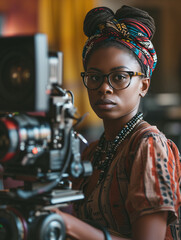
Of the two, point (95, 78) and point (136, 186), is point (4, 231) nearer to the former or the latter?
point (136, 186)

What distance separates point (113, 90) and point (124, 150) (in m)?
0.22

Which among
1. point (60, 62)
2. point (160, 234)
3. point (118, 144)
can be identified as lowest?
point (160, 234)

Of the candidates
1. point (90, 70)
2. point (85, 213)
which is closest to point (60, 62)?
point (90, 70)

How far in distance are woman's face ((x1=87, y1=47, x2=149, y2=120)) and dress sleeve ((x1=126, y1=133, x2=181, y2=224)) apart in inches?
7.2

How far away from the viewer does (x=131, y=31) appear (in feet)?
4.95

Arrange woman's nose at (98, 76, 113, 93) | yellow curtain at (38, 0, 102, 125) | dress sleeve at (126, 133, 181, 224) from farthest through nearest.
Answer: yellow curtain at (38, 0, 102, 125)
woman's nose at (98, 76, 113, 93)
dress sleeve at (126, 133, 181, 224)

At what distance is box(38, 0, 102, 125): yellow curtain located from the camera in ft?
14.4

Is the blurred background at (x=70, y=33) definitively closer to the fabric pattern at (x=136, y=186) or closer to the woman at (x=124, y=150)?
the woman at (x=124, y=150)

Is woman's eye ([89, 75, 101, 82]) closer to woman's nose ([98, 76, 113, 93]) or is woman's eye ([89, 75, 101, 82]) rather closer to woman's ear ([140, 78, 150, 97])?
woman's nose ([98, 76, 113, 93])

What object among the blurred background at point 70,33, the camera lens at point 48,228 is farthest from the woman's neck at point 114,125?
the blurred background at point 70,33

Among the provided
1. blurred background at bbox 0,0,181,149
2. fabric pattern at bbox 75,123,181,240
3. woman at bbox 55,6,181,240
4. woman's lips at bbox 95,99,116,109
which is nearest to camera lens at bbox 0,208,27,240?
woman at bbox 55,6,181,240

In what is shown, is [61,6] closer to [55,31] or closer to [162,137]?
[55,31]

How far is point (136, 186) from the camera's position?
1.29m

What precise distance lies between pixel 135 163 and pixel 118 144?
0.24 m
